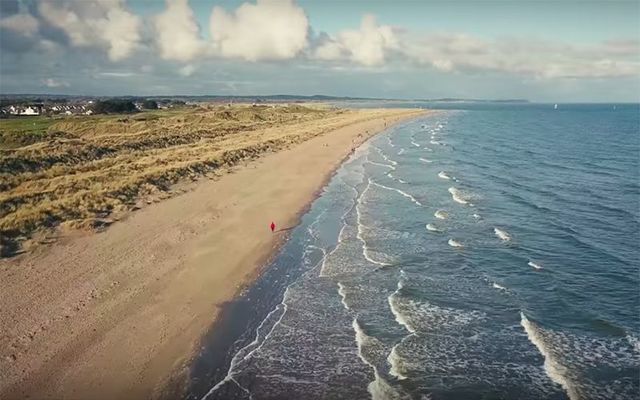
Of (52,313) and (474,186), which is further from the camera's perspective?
(474,186)

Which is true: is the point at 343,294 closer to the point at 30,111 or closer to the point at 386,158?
the point at 386,158

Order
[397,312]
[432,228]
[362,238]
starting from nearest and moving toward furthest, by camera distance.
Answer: [397,312] → [362,238] → [432,228]

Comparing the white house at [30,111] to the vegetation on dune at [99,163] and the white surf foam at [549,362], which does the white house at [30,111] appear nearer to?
the vegetation on dune at [99,163]

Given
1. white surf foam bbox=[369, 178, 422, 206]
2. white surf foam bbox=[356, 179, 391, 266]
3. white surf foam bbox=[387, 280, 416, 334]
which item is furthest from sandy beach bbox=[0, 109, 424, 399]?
white surf foam bbox=[369, 178, 422, 206]

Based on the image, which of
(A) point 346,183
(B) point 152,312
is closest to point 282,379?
(B) point 152,312

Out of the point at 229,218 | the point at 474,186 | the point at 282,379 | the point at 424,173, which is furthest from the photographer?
the point at 424,173

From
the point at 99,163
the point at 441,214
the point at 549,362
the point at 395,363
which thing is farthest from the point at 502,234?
the point at 99,163

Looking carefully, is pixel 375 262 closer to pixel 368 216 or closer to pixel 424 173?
pixel 368 216

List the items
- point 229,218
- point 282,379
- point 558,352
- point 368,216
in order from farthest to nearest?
point 368,216 < point 229,218 < point 558,352 < point 282,379
